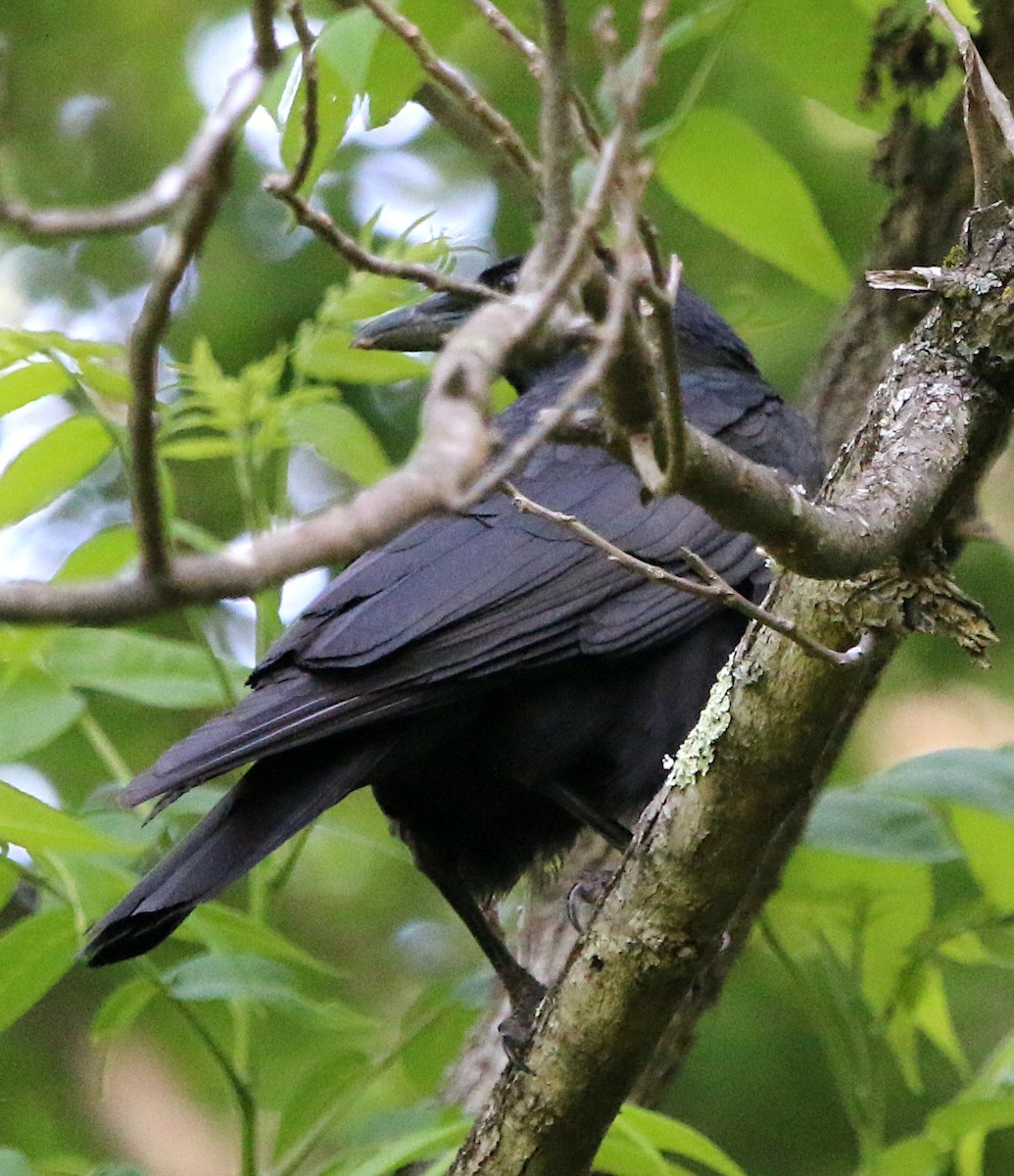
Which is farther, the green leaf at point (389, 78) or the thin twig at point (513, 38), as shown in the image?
the green leaf at point (389, 78)

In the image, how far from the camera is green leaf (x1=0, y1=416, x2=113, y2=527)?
3.38 metres

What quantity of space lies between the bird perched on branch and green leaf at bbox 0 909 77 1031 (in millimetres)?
232

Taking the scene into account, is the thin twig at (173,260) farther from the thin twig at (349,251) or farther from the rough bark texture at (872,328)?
the rough bark texture at (872,328)

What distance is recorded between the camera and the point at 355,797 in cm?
622

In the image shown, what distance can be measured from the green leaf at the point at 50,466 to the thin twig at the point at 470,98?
1.84 m

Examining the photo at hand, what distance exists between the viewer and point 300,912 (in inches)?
252

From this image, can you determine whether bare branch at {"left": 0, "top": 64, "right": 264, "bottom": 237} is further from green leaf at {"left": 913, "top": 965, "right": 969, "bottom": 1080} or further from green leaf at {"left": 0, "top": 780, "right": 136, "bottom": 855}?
green leaf at {"left": 913, "top": 965, "right": 969, "bottom": 1080}

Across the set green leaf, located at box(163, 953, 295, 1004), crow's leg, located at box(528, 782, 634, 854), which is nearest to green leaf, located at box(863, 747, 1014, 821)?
crow's leg, located at box(528, 782, 634, 854)

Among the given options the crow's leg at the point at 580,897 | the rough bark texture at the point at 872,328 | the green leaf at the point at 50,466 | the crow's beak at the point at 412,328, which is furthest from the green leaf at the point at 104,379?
the rough bark texture at the point at 872,328

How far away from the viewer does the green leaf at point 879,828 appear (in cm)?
339

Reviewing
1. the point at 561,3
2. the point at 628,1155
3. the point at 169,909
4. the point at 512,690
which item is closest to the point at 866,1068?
the point at 628,1155

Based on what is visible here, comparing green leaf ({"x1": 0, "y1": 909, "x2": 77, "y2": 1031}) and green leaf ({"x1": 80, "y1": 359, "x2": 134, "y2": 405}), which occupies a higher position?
green leaf ({"x1": 80, "y1": 359, "x2": 134, "y2": 405})

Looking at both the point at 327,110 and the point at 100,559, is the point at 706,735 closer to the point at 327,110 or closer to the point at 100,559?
the point at 327,110

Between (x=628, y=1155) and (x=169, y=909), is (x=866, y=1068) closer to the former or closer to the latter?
(x=628, y=1155)
